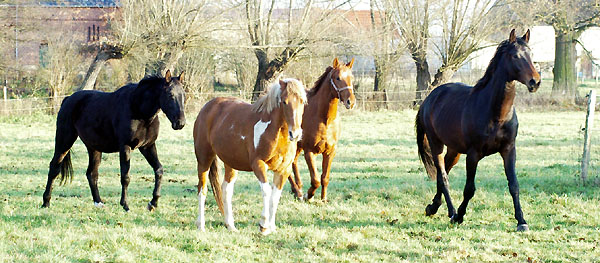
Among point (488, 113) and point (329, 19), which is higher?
point (329, 19)

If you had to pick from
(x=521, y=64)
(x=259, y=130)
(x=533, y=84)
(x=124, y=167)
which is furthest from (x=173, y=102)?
(x=533, y=84)

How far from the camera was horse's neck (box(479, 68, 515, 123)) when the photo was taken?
21.1ft

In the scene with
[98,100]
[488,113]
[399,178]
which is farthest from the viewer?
[399,178]

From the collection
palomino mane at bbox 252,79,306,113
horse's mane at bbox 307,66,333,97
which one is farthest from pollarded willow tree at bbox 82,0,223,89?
palomino mane at bbox 252,79,306,113

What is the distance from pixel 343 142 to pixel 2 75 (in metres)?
18.1

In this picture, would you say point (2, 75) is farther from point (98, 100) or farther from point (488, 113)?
point (488, 113)

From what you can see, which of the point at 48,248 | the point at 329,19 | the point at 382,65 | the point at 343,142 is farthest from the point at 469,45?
the point at 48,248

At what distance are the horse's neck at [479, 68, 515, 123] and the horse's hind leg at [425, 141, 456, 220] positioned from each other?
1.17 m

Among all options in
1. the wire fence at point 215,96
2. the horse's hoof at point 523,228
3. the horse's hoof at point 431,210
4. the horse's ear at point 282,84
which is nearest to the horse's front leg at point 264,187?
the horse's ear at point 282,84

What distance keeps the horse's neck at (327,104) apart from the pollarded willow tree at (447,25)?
17130 mm

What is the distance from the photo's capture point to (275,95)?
610 cm

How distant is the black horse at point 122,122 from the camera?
7.71 m

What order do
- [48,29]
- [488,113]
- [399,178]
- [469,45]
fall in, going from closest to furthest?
[488,113] < [399,178] < [469,45] < [48,29]

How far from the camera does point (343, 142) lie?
15484 millimetres
